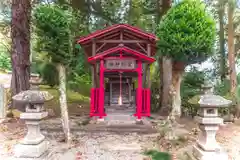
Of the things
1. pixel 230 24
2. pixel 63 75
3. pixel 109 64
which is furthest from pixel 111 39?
pixel 230 24

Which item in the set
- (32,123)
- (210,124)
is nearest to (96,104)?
(32,123)

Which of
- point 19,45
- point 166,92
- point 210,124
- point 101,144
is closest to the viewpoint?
point 210,124

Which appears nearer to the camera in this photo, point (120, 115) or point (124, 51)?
point (124, 51)

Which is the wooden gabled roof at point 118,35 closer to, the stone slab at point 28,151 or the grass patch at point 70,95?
the stone slab at point 28,151

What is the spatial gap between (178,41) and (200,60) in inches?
30.4

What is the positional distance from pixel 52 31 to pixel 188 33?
309 cm

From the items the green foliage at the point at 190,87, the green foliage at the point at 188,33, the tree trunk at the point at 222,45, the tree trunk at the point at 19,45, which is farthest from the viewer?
the tree trunk at the point at 222,45

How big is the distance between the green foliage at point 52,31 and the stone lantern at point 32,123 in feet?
3.54

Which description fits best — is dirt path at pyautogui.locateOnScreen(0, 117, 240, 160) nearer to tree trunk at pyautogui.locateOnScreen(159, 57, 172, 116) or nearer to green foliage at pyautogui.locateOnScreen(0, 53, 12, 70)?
tree trunk at pyautogui.locateOnScreen(159, 57, 172, 116)

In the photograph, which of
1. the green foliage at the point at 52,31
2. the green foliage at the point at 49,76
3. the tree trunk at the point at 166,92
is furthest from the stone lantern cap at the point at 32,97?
the tree trunk at the point at 166,92

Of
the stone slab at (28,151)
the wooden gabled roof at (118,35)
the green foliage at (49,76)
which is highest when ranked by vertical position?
the wooden gabled roof at (118,35)

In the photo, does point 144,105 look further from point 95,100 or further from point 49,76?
point 49,76

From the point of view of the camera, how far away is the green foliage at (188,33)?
5.19 metres

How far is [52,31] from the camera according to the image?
535cm
